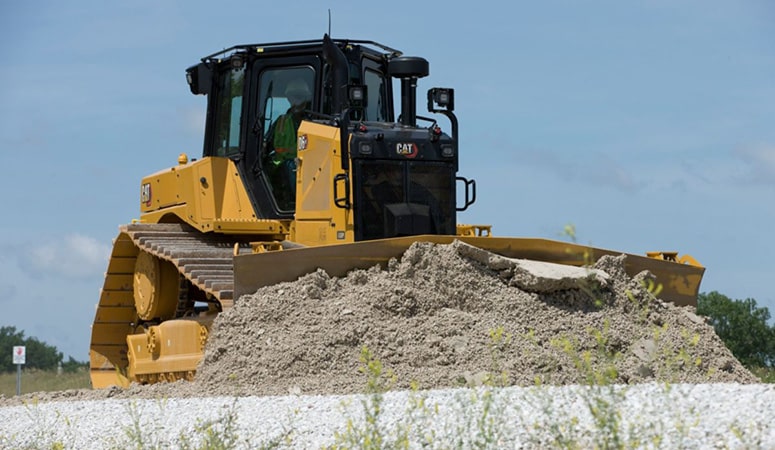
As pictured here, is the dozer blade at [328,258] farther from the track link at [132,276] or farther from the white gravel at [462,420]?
the white gravel at [462,420]

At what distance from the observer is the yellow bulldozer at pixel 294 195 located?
36.7ft

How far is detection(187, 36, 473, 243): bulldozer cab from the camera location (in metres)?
11.7

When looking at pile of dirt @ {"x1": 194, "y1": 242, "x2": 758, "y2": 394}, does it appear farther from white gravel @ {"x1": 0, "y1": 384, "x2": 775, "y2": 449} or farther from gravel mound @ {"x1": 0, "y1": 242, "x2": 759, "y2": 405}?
white gravel @ {"x1": 0, "y1": 384, "x2": 775, "y2": 449}

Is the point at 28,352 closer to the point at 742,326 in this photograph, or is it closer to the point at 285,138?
the point at 742,326

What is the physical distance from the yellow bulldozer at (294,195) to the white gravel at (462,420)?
255 centimetres

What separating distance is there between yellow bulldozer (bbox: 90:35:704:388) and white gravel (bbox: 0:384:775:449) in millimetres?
2546

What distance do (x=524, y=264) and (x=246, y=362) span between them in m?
2.64

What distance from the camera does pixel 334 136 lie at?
38.5 feet

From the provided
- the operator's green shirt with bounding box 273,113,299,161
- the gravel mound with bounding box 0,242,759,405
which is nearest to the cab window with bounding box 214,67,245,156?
the operator's green shirt with bounding box 273,113,299,161

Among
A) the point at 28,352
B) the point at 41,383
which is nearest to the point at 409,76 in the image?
the point at 41,383

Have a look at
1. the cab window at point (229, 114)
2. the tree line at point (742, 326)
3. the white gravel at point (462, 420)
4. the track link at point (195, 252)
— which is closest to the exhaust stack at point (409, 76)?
the cab window at point (229, 114)

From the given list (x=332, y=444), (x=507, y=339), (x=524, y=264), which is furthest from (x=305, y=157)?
(x=332, y=444)

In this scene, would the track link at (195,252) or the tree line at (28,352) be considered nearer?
the track link at (195,252)

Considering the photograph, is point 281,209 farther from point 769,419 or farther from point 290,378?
point 769,419
